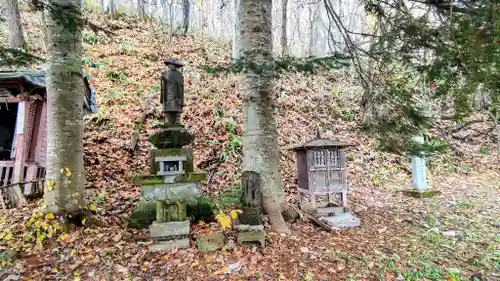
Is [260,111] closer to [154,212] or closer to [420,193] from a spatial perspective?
[154,212]

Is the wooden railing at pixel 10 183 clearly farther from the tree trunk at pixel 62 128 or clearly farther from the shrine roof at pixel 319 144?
the shrine roof at pixel 319 144

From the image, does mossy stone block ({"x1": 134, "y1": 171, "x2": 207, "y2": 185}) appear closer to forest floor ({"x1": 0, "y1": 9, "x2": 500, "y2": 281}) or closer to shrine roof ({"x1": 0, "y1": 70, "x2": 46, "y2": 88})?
forest floor ({"x1": 0, "y1": 9, "x2": 500, "y2": 281})

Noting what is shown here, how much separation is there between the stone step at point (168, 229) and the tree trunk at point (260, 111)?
4.65 ft

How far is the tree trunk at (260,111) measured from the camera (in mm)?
5168

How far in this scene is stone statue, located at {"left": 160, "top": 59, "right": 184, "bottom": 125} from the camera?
5.14 m

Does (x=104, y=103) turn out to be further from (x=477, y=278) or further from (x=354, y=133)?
(x=477, y=278)

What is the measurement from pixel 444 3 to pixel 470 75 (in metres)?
1.15

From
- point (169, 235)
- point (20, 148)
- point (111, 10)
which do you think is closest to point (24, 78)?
point (20, 148)

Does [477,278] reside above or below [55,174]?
below

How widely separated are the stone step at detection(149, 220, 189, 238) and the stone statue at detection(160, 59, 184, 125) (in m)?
1.72

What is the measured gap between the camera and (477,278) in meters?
3.80

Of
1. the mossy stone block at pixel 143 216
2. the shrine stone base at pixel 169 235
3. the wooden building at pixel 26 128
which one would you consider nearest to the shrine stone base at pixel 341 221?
the shrine stone base at pixel 169 235

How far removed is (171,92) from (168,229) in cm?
223

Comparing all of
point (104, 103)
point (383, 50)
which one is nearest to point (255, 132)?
point (383, 50)
